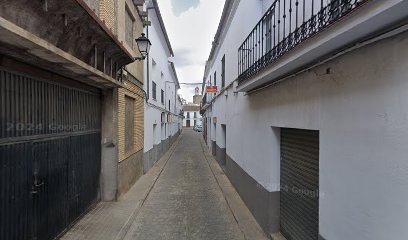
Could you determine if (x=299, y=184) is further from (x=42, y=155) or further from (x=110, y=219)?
(x=110, y=219)

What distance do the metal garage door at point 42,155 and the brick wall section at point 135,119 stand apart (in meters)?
1.21

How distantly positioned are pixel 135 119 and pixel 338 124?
28.4 ft

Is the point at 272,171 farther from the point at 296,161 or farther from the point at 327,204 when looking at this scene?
the point at 327,204

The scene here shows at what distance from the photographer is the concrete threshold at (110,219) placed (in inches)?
227

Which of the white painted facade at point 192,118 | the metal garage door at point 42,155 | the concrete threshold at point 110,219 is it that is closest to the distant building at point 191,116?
the white painted facade at point 192,118

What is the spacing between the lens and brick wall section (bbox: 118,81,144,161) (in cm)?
839

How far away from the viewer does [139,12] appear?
11.3m

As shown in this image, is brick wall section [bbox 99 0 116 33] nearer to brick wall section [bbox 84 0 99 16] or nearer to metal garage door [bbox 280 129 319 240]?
brick wall section [bbox 84 0 99 16]

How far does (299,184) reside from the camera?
465 centimetres

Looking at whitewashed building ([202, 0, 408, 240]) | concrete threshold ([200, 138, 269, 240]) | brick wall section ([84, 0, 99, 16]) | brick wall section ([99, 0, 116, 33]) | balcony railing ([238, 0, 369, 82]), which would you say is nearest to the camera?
whitewashed building ([202, 0, 408, 240])

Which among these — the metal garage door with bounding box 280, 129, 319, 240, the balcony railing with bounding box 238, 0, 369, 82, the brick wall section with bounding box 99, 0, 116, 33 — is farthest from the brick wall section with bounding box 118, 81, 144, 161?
the metal garage door with bounding box 280, 129, 319, 240

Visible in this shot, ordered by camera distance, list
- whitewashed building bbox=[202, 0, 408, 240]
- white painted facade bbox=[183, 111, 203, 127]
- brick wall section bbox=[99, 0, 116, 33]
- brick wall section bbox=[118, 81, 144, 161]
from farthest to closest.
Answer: white painted facade bbox=[183, 111, 203, 127] < brick wall section bbox=[118, 81, 144, 161] < brick wall section bbox=[99, 0, 116, 33] < whitewashed building bbox=[202, 0, 408, 240]

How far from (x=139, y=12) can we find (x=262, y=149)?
772 centimetres

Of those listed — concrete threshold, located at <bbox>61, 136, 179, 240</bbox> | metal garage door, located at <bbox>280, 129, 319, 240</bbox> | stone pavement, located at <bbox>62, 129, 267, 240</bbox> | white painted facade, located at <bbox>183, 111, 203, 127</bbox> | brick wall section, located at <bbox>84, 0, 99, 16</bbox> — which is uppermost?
brick wall section, located at <bbox>84, 0, 99, 16</bbox>
